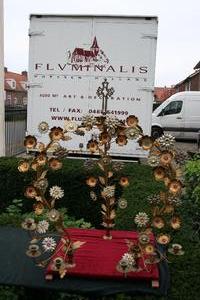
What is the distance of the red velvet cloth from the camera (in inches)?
116

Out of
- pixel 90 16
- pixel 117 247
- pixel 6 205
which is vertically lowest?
pixel 6 205

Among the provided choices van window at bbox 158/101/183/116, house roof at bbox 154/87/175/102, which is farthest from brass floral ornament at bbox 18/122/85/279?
house roof at bbox 154/87/175/102

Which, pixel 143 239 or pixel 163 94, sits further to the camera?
pixel 163 94

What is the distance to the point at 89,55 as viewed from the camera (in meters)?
10.3

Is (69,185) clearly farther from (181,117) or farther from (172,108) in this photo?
(172,108)

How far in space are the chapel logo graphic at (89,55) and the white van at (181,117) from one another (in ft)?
46.7

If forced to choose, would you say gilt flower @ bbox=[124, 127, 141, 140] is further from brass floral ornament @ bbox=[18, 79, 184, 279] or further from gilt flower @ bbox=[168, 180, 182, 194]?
gilt flower @ bbox=[168, 180, 182, 194]

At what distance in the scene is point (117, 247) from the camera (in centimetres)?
330

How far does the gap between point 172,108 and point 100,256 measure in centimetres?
2203

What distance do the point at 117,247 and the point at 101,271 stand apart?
369mm

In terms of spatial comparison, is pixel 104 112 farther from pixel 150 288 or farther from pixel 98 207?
pixel 150 288

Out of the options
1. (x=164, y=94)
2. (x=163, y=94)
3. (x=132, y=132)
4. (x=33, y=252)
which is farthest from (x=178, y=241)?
(x=163, y=94)

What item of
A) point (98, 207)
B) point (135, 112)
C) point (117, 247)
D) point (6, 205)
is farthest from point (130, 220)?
point (135, 112)

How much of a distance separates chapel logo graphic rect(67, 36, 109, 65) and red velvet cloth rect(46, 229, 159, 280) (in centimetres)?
710
